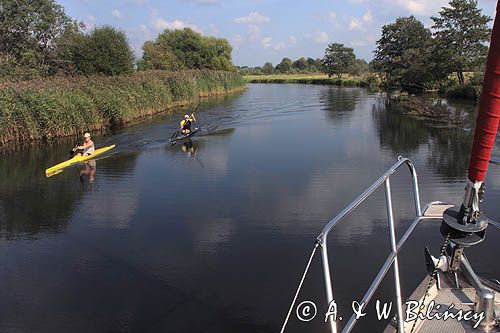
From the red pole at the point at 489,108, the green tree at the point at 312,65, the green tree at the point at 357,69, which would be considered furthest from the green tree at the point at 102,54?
the green tree at the point at 312,65

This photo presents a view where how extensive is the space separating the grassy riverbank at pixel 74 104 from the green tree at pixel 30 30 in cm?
1266

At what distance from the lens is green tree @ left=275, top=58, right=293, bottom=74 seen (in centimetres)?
13462

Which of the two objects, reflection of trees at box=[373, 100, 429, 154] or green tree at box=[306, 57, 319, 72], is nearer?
reflection of trees at box=[373, 100, 429, 154]

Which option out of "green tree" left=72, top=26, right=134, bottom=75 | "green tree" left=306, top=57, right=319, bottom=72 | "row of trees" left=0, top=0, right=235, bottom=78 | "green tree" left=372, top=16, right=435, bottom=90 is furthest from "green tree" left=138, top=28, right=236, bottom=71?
"green tree" left=306, top=57, right=319, bottom=72

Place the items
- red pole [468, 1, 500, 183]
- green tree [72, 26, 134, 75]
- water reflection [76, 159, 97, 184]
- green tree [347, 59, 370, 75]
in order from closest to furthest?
red pole [468, 1, 500, 183], water reflection [76, 159, 97, 184], green tree [72, 26, 134, 75], green tree [347, 59, 370, 75]

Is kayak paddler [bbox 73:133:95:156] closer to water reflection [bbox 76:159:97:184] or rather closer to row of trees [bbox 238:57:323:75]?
water reflection [bbox 76:159:97:184]

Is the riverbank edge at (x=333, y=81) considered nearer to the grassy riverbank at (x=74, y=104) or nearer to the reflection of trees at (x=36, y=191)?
the grassy riverbank at (x=74, y=104)

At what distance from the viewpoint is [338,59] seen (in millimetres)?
95500

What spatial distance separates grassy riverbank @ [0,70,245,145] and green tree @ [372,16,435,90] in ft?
85.5

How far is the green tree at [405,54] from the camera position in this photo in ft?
142

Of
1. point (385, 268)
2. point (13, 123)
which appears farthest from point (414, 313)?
point (13, 123)

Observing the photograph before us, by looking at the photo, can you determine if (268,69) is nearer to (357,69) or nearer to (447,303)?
(357,69)

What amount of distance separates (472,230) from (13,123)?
19788mm

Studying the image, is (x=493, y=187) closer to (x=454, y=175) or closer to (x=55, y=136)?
(x=454, y=175)
